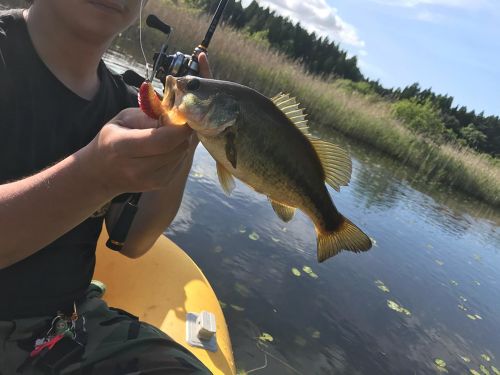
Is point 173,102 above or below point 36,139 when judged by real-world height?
above

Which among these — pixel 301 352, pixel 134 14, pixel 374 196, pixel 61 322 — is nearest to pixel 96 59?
pixel 134 14

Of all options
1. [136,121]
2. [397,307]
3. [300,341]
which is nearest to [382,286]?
[397,307]

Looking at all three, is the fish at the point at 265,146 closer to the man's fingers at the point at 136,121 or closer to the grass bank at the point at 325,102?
the man's fingers at the point at 136,121

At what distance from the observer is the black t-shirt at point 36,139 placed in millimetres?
1621

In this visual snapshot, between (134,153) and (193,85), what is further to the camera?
(193,85)

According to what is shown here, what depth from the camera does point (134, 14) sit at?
1.89 metres

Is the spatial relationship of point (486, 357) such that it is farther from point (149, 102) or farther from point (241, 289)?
point (149, 102)

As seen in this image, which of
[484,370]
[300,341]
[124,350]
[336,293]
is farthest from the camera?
[336,293]

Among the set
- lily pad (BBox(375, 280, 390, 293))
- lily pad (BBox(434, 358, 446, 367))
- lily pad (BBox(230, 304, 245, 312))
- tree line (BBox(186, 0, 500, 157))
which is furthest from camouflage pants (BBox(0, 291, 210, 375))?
tree line (BBox(186, 0, 500, 157))

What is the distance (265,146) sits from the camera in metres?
1.66

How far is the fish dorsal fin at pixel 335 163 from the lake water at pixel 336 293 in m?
2.79

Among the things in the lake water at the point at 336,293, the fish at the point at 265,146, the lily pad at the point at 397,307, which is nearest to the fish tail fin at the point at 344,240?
the fish at the point at 265,146

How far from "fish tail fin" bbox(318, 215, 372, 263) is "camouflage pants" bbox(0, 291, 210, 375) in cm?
77

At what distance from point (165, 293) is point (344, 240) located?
145 cm
